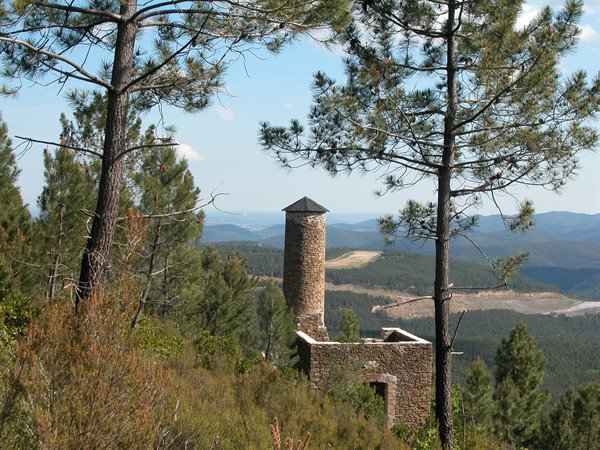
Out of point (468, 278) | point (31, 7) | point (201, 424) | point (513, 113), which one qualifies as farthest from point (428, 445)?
point (468, 278)

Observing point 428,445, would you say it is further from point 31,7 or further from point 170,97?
point 31,7

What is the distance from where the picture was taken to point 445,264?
8.48 meters

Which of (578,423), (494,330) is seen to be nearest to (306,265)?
(578,423)

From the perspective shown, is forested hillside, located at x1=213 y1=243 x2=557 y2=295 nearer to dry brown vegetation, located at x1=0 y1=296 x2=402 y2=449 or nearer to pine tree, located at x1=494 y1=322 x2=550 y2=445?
pine tree, located at x1=494 y1=322 x2=550 y2=445

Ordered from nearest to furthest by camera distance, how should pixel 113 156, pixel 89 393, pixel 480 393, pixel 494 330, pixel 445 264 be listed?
pixel 89 393 < pixel 113 156 < pixel 445 264 < pixel 480 393 < pixel 494 330

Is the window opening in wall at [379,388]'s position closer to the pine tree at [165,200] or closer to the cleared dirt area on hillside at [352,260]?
the pine tree at [165,200]

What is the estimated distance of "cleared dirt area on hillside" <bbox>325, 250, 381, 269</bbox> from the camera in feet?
449

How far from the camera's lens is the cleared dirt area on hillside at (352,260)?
5394 inches

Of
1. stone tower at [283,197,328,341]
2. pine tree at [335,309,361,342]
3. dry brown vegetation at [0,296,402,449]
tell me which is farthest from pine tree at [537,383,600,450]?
dry brown vegetation at [0,296,402,449]

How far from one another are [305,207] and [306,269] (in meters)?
1.62

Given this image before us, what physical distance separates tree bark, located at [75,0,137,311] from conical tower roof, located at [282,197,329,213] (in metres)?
10.0

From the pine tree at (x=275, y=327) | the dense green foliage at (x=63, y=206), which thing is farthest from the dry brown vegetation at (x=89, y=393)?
the pine tree at (x=275, y=327)

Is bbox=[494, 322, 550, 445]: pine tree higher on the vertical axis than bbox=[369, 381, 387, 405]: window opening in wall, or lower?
lower

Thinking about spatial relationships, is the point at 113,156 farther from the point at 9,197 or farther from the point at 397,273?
the point at 397,273
